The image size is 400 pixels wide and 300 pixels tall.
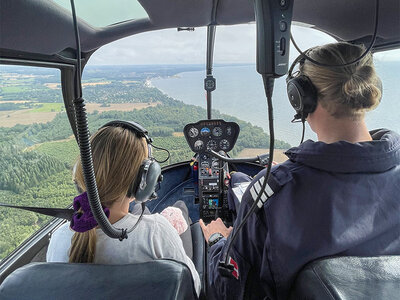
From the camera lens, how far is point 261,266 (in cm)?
96

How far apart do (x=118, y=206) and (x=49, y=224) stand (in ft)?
3.49

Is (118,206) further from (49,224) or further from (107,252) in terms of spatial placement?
(49,224)

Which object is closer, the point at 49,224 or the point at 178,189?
the point at 49,224

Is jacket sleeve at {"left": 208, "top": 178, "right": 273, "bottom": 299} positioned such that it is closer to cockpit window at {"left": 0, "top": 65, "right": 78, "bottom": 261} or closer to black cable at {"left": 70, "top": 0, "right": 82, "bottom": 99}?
black cable at {"left": 70, "top": 0, "right": 82, "bottom": 99}

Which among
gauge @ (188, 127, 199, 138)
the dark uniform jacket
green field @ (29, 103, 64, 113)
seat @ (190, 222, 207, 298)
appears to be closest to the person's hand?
seat @ (190, 222, 207, 298)

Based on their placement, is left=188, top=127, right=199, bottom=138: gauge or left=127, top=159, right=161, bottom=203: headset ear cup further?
left=188, top=127, right=199, bottom=138: gauge

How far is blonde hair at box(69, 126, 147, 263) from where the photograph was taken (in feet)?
3.17

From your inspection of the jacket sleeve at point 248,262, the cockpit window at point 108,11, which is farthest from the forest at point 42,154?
the cockpit window at point 108,11

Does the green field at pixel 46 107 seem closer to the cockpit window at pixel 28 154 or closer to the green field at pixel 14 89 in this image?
the cockpit window at pixel 28 154

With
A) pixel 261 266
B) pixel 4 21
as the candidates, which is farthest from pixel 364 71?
pixel 4 21

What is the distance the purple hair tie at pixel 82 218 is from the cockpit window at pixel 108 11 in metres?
1.18

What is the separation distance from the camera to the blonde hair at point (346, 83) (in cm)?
89

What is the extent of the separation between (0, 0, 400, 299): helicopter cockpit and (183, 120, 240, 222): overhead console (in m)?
0.01

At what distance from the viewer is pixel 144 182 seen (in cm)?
101
